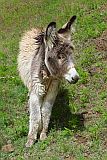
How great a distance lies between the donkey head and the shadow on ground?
93 cm

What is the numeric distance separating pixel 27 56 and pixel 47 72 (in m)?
1.47

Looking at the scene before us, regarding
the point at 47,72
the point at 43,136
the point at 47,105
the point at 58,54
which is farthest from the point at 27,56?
the point at 43,136

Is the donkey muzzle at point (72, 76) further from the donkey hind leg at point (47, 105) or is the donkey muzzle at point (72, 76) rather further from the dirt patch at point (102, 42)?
the dirt patch at point (102, 42)

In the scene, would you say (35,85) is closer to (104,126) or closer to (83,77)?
(104,126)

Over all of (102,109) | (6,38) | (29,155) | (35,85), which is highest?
(6,38)

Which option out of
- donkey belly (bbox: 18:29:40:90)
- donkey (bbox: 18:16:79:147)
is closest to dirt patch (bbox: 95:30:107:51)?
donkey belly (bbox: 18:29:40:90)

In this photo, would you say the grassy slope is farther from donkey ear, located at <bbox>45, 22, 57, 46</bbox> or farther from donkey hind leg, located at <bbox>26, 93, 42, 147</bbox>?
donkey ear, located at <bbox>45, 22, 57, 46</bbox>

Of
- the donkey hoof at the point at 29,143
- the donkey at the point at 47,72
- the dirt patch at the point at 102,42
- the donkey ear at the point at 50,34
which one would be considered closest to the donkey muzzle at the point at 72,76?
the donkey at the point at 47,72

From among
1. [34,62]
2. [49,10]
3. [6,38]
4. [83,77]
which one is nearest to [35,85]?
[34,62]

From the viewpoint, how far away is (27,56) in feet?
29.1

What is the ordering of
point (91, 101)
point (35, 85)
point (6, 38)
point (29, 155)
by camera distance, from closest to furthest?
point (29, 155) < point (35, 85) < point (91, 101) < point (6, 38)

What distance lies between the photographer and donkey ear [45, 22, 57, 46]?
707 centimetres

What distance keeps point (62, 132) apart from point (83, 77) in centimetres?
221

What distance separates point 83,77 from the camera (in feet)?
30.7
